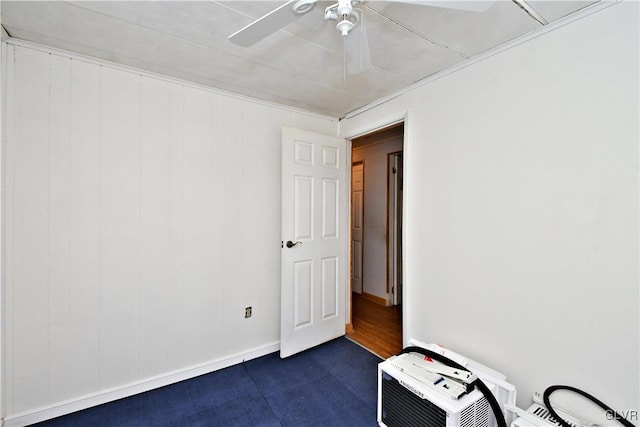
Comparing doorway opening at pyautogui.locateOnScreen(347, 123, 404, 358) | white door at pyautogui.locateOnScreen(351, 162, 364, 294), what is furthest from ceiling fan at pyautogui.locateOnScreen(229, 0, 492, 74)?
white door at pyautogui.locateOnScreen(351, 162, 364, 294)

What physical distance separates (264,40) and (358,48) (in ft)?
2.14

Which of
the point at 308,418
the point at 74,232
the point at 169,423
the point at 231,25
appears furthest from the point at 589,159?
the point at 74,232

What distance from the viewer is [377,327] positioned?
10.7 ft

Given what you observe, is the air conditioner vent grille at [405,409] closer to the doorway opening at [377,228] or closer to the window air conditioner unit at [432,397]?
the window air conditioner unit at [432,397]

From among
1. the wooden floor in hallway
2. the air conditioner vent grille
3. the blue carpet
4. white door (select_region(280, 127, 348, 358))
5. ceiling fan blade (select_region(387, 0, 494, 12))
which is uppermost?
ceiling fan blade (select_region(387, 0, 494, 12))

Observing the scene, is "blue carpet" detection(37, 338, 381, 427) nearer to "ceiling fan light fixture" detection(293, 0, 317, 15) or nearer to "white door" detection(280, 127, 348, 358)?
"white door" detection(280, 127, 348, 358)

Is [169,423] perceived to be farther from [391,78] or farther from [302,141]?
[391,78]

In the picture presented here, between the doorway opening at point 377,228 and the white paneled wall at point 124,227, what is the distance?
5.35 ft

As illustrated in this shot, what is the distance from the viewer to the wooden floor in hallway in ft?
9.16

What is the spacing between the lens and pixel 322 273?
9.44 feet

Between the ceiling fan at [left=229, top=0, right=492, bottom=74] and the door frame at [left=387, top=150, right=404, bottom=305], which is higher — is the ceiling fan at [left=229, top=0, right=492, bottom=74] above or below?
above

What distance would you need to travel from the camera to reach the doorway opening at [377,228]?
3.89 meters

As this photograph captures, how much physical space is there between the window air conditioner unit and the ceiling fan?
1.69 metres

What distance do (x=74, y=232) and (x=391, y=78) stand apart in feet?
8.05
